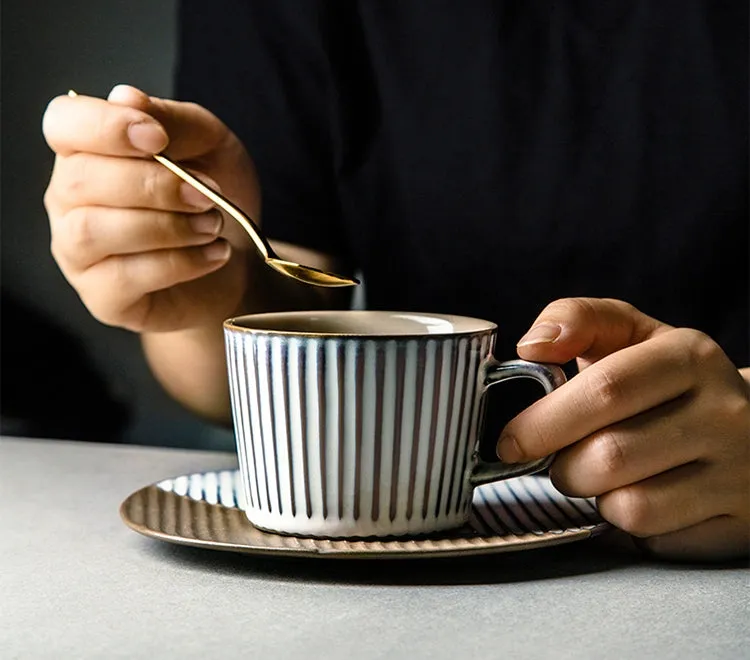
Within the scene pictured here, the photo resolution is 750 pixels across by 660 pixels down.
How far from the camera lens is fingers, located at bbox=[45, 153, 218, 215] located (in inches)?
20.7

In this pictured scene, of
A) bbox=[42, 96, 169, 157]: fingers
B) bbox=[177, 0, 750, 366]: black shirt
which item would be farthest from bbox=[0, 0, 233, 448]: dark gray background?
bbox=[42, 96, 169, 157]: fingers

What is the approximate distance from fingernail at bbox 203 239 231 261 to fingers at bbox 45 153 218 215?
37 millimetres

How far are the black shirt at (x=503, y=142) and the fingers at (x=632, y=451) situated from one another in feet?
1.11

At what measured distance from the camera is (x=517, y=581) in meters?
0.41

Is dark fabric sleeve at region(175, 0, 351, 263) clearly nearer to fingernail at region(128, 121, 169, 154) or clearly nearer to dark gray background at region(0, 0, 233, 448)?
dark gray background at region(0, 0, 233, 448)

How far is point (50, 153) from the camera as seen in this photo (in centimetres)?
90

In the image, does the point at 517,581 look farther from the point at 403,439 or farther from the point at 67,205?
the point at 67,205

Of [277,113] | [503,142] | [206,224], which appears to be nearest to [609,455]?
[206,224]

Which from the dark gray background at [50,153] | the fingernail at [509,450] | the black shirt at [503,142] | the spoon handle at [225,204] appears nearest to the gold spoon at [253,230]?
the spoon handle at [225,204]

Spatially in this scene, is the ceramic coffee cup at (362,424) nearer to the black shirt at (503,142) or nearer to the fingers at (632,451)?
the fingers at (632,451)

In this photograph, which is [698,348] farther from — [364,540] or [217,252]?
[217,252]

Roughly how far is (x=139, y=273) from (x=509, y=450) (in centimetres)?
25

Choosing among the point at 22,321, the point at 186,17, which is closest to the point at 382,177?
Answer: the point at 186,17

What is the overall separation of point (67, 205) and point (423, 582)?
A: 30 cm
